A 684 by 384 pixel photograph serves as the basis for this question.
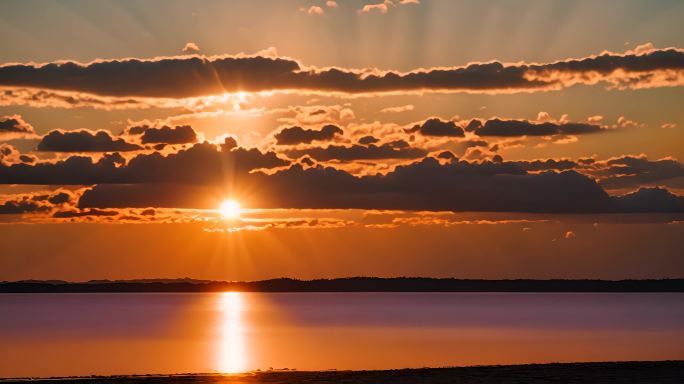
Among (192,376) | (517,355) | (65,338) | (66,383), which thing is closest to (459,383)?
(192,376)

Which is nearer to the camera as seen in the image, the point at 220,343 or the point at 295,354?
the point at 295,354

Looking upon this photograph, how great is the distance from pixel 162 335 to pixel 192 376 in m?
68.2

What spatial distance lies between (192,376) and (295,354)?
110 feet

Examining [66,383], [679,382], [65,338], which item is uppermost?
[65,338]

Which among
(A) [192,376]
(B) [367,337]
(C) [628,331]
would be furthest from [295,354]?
(C) [628,331]

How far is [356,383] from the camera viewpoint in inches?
1852

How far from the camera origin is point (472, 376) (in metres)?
49.4

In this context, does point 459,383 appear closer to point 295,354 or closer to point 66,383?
point 66,383

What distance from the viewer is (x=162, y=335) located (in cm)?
11712

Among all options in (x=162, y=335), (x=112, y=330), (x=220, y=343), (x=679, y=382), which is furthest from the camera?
(x=112, y=330)

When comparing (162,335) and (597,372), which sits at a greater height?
(162,335)

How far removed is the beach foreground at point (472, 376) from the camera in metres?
47.6

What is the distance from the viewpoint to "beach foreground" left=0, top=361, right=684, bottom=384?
47.6 meters

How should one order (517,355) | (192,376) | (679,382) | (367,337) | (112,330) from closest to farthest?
(679,382) → (192,376) → (517,355) → (367,337) → (112,330)
